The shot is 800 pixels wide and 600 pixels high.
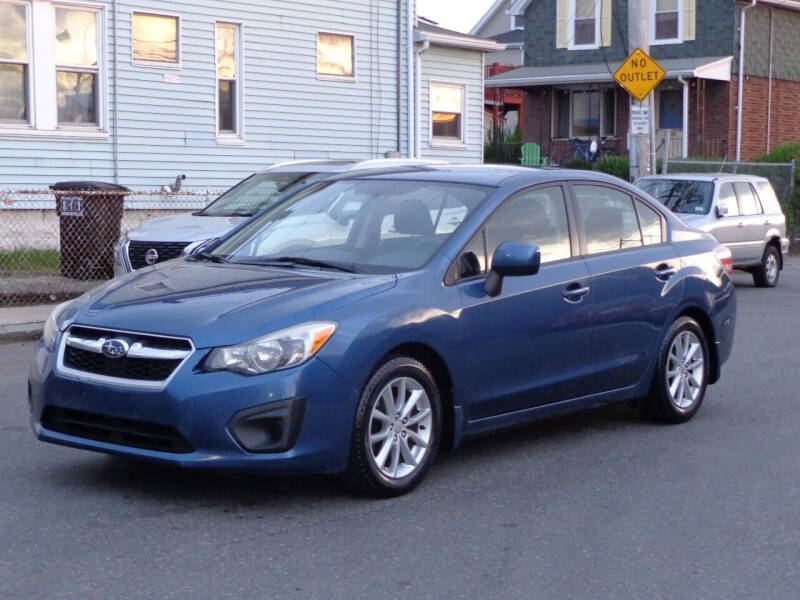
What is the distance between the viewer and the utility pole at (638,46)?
18.8 meters

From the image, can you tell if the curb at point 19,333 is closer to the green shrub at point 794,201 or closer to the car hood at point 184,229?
the car hood at point 184,229

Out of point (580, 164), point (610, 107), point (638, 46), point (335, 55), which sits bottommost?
point (580, 164)

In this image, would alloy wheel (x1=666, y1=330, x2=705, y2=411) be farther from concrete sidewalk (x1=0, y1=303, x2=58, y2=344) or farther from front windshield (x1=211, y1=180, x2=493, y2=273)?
concrete sidewalk (x1=0, y1=303, x2=58, y2=344)

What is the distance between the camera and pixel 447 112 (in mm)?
24734

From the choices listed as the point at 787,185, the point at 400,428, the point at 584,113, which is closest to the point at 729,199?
the point at 787,185

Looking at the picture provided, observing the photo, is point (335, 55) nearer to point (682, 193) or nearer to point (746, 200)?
point (682, 193)

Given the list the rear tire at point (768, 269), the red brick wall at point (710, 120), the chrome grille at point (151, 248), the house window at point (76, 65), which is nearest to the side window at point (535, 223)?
the chrome grille at point (151, 248)

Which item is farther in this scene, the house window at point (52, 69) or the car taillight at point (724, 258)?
the house window at point (52, 69)

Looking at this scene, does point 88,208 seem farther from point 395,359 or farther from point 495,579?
point 495,579

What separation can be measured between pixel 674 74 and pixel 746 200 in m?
15.5

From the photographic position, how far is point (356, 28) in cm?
2245

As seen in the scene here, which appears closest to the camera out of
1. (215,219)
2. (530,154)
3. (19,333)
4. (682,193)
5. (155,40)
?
(19,333)

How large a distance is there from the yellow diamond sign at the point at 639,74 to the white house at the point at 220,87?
5.71 m

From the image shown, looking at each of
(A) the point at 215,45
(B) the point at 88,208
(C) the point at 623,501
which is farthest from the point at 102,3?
(C) the point at 623,501
